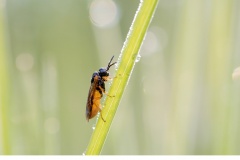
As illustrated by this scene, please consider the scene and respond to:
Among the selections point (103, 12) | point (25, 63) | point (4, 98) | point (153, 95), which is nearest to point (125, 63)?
point (4, 98)

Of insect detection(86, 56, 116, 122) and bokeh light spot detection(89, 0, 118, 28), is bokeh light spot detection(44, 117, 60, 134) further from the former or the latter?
bokeh light spot detection(89, 0, 118, 28)

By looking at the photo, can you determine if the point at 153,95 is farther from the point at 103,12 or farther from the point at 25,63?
the point at 103,12

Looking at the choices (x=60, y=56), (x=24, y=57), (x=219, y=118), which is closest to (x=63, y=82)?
(x=60, y=56)

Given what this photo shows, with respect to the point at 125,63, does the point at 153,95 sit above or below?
below

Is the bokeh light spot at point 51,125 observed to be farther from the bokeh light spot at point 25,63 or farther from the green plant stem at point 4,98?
the bokeh light spot at point 25,63

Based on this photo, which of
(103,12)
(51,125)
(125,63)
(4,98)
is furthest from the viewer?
(103,12)

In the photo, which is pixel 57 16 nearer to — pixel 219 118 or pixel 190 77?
pixel 190 77

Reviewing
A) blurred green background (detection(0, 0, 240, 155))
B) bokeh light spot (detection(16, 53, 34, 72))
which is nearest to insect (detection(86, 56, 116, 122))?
blurred green background (detection(0, 0, 240, 155))
